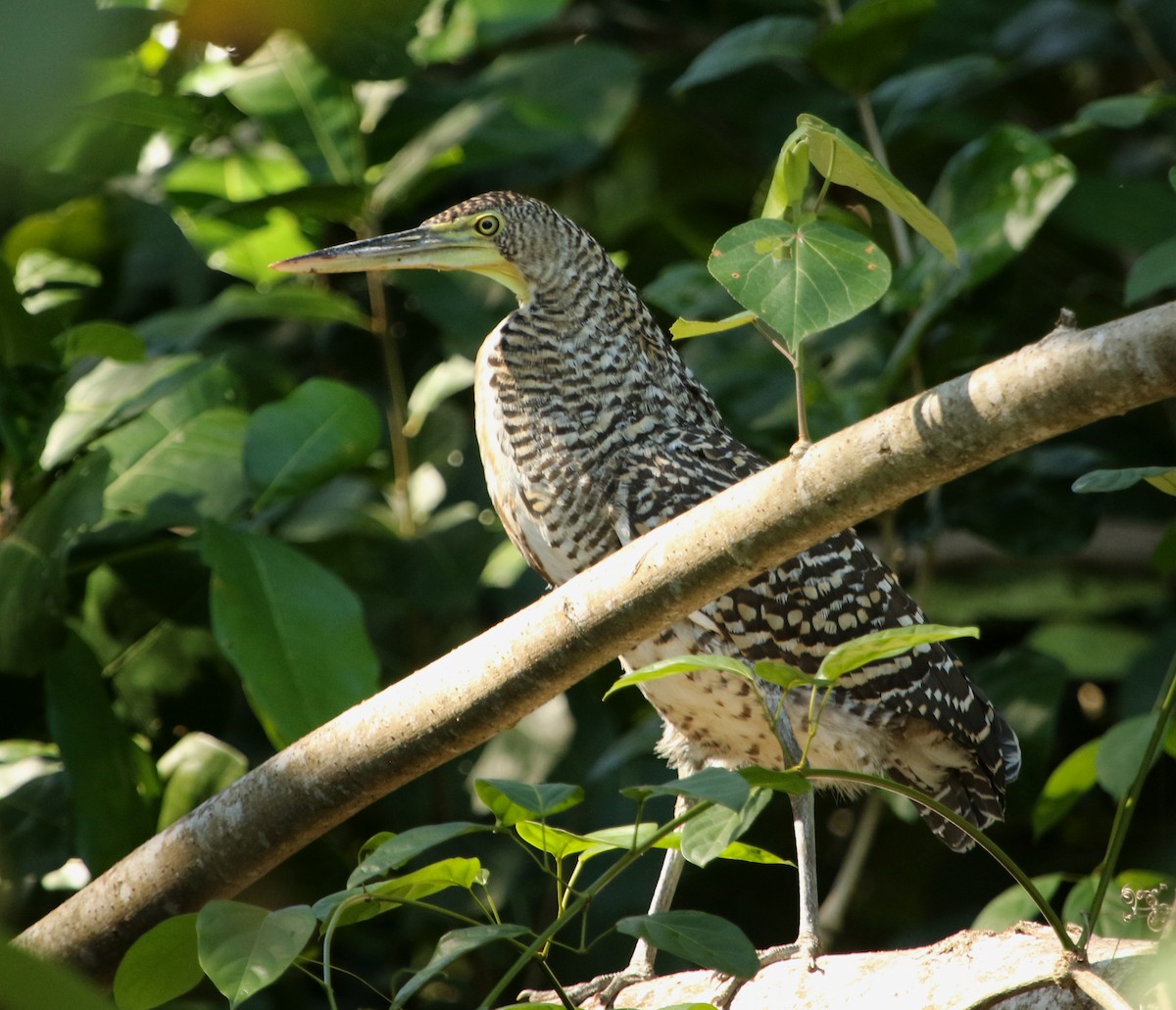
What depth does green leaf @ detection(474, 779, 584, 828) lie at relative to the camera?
4.98ft

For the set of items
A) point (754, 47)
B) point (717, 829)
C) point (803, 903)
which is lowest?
point (803, 903)

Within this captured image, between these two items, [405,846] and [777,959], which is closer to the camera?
[405,846]

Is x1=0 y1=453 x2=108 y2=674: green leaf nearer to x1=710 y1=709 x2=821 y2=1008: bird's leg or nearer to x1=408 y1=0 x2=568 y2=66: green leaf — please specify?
x1=710 y1=709 x2=821 y2=1008: bird's leg

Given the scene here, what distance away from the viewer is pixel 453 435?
407 cm

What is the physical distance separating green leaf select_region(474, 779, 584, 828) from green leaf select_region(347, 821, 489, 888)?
0.04 m

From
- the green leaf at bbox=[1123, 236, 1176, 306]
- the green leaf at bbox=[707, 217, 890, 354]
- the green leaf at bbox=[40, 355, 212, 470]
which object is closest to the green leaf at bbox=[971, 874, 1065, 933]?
the green leaf at bbox=[1123, 236, 1176, 306]

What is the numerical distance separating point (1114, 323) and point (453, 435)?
2.83m

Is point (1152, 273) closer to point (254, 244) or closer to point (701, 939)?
point (701, 939)

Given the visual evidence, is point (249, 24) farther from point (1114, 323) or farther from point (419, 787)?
point (419, 787)

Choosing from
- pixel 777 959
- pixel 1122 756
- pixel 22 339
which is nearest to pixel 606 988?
pixel 777 959

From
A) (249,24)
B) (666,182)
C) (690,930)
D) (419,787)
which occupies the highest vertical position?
(249,24)

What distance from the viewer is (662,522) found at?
9.35 feet

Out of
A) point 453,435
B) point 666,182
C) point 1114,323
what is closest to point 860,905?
point 453,435

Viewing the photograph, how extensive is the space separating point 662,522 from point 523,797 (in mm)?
1367
